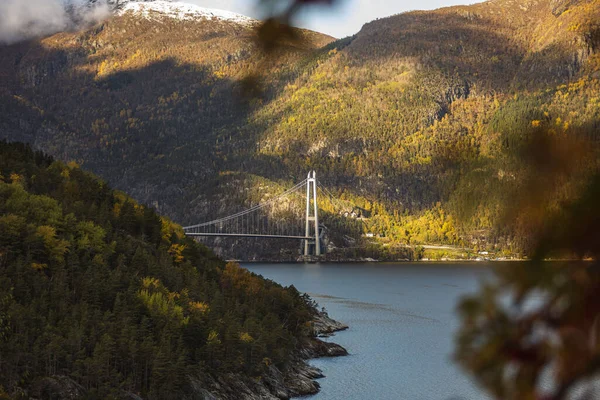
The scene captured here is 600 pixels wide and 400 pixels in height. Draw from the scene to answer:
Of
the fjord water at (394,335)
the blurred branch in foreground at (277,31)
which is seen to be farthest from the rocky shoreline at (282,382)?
the blurred branch in foreground at (277,31)

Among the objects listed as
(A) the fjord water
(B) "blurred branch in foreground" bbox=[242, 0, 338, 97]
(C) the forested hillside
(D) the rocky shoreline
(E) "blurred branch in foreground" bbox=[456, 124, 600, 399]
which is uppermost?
(B) "blurred branch in foreground" bbox=[242, 0, 338, 97]

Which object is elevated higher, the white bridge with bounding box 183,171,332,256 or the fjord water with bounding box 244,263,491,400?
the white bridge with bounding box 183,171,332,256

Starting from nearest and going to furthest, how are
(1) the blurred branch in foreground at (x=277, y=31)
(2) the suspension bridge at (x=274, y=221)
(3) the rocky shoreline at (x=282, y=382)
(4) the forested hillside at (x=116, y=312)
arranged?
1. (1) the blurred branch in foreground at (x=277, y=31)
2. (4) the forested hillside at (x=116, y=312)
3. (3) the rocky shoreline at (x=282, y=382)
4. (2) the suspension bridge at (x=274, y=221)

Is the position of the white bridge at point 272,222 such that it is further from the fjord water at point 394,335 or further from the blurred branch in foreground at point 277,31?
the blurred branch in foreground at point 277,31

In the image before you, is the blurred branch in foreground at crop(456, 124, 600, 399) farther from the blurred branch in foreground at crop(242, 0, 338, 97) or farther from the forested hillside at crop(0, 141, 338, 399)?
the forested hillside at crop(0, 141, 338, 399)

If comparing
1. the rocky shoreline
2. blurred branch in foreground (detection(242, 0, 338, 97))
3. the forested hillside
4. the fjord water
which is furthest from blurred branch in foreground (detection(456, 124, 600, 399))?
the rocky shoreline

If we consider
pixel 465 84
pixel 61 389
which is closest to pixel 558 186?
pixel 61 389
